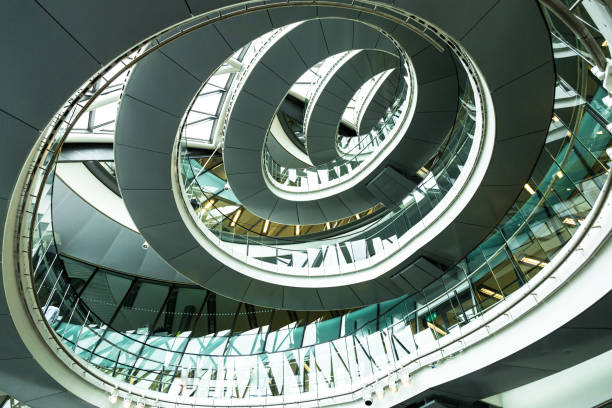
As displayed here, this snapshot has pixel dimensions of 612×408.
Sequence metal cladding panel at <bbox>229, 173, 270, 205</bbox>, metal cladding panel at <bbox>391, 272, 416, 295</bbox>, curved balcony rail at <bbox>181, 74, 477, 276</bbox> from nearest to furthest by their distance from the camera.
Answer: curved balcony rail at <bbox>181, 74, 477, 276</bbox> < metal cladding panel at <bbox>391, 272, 416, 295</bbox> < metal cladding panel at <bbox>229, 173, 270, 205</bbox>

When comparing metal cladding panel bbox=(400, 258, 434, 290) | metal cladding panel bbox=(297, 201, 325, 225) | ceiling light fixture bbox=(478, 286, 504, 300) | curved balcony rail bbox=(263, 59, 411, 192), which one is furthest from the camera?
metal cladding panel bbox=(297, 201, 325, 225)

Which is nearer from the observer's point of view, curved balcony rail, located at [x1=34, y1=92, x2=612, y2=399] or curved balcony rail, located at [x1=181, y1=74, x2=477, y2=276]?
curved balcony rail, located at [x1=34, y1=92, x2=612, y2=399]

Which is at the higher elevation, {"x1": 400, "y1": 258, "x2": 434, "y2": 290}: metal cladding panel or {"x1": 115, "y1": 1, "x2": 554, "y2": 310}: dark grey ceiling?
{"x1": 115, "y1": 1, "x2": 554, "y2": 310}: dark grey ceiling

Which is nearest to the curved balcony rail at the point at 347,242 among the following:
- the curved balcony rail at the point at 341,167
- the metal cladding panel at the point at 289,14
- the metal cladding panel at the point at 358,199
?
the metal cladding panel at the point at 358,199

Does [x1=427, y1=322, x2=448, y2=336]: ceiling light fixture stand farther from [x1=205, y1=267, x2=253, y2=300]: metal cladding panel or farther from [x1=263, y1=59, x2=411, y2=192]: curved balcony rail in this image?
[x1=263, y1=59, x2=411, y2=192]: curved balcony rail

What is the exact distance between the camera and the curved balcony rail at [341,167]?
12508 mm

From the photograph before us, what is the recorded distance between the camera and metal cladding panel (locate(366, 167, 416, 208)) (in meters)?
12.6

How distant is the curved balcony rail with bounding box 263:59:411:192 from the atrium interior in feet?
0.29

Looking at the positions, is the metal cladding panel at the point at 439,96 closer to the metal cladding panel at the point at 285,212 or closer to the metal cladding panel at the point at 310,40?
the metal cladding panel at the point at 310,40

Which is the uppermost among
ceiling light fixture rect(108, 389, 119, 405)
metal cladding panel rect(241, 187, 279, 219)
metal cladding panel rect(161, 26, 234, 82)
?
metal cladding panel rect(241, 187, 279, 219)

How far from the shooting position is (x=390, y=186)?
12.9m

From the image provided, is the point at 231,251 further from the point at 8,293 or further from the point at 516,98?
the point at 516,98

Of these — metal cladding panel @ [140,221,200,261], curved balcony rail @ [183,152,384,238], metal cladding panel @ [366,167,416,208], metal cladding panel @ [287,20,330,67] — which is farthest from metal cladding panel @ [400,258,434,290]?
metal cladding panel @ [287,20,330,67]

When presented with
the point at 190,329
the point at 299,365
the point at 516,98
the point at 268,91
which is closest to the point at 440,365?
the point at 299,365
